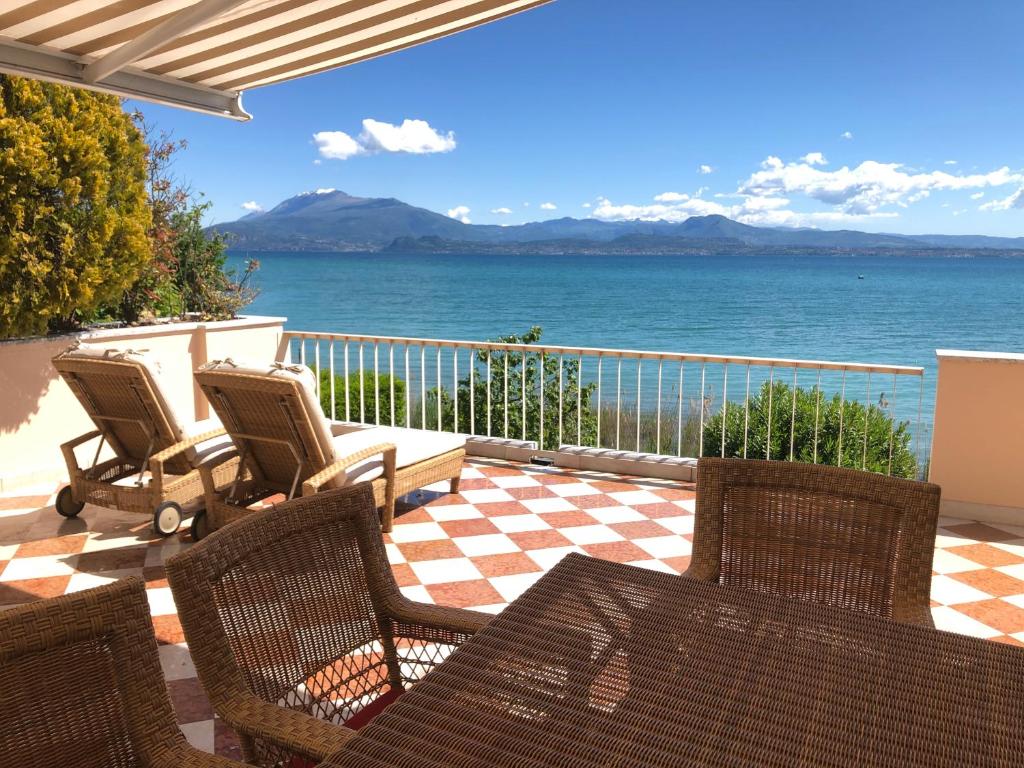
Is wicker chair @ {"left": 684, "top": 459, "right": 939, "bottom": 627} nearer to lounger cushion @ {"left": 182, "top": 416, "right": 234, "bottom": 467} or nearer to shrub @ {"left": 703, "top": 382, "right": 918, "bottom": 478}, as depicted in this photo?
lounger cushion @ {"left": 182, "top": 416, "right": 234, "bottom": 467}

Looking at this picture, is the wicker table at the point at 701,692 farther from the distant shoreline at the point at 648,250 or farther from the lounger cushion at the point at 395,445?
the distant shoreline at the point at 648,250

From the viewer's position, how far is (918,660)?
55.4 inches

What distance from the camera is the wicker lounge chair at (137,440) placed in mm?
4332

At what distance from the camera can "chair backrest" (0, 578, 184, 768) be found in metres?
1.22

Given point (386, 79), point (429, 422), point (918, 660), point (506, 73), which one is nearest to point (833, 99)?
point (506, 73)

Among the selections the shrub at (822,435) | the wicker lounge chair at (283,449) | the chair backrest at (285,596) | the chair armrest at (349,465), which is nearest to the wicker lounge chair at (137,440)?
the wicker lounge chair at (283,449)

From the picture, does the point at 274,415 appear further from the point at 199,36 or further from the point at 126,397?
the point at 199,36

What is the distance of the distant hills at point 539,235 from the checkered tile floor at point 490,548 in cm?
4707

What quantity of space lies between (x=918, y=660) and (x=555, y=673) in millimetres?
636

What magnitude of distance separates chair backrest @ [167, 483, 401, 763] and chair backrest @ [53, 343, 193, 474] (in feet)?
9.51

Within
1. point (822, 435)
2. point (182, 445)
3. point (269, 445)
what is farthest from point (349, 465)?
point (822, 435)

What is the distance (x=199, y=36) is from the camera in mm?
3867

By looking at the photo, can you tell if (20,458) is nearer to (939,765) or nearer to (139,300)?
(139,300)

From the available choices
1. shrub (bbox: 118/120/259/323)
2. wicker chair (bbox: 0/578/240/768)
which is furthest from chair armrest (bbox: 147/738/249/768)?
shrub (bbox: 118/120/259/323)
